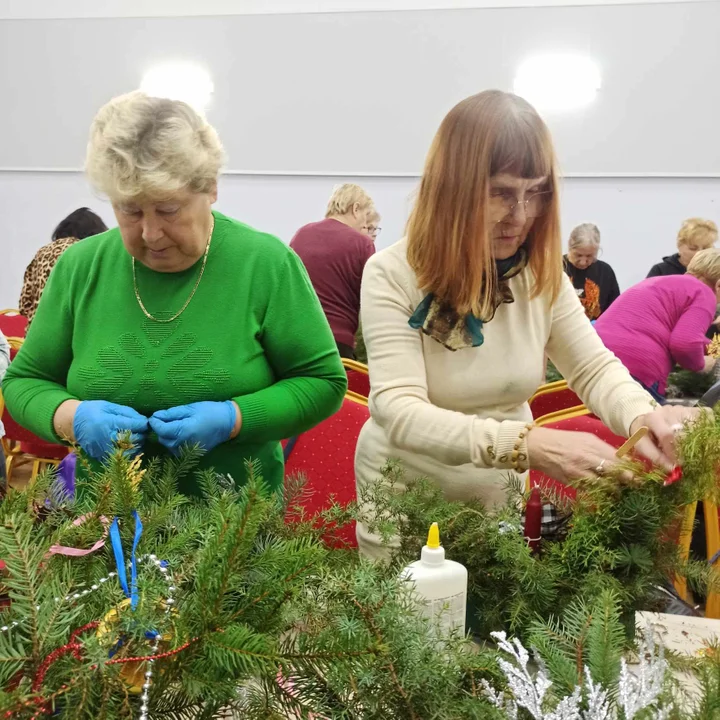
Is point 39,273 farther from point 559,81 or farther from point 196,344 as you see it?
point 559,81

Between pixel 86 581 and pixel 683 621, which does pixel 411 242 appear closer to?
pixel 683 621

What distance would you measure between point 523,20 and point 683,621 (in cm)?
592

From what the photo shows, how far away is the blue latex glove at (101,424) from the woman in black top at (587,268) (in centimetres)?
388

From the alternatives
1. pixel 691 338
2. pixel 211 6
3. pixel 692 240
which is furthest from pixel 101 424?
pixel 211 6

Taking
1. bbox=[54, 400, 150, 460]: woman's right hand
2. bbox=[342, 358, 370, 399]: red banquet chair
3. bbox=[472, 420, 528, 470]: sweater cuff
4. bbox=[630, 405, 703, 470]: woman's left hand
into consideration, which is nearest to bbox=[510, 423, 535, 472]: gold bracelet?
bbox=[472, 420, 528, 470]: sweater cuff

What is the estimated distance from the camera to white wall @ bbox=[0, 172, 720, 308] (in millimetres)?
6113

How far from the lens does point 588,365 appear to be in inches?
57.6

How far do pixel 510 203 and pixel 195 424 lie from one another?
23.9 inches

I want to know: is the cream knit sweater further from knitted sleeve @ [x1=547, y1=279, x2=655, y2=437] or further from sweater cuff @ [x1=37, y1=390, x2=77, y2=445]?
sweater cuff @ [x1=37, y1=390, x2=77, y2=445]

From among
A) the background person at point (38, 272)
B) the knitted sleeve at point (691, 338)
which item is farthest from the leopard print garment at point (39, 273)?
the knitted sleeve at point (691, 338)

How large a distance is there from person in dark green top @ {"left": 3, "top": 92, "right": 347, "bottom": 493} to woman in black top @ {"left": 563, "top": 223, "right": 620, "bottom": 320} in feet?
11.9

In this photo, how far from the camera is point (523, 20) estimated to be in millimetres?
6172

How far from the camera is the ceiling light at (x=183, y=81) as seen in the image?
21.7 feet

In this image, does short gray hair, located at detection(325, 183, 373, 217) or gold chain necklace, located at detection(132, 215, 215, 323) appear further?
short gray hair, located at detection(325, 183, 373, 217)
